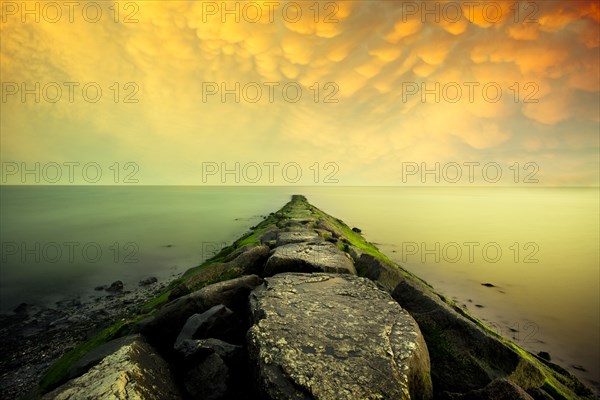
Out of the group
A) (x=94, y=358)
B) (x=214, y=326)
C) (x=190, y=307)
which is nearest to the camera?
(x=94, y=358)

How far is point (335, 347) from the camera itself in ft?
13.7

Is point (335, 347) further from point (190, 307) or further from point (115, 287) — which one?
point (115, 287)

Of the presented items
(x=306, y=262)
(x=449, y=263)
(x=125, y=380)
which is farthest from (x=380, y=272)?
(x=449, y=263)

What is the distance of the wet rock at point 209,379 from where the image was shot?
4156mm

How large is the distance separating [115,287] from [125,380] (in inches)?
654

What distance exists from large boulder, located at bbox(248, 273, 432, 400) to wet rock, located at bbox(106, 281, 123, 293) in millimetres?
15474

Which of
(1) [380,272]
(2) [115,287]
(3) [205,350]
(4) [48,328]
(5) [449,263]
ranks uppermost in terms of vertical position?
(1) [380,272]

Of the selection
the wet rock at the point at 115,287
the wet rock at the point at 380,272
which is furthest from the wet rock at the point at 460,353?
the wet rock at the point at 115,287

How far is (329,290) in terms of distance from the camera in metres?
6.06

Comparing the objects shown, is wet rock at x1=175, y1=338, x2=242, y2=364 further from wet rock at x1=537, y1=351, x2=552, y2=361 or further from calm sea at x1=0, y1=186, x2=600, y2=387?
calm sea at x1=0, y1=186, x2=600, y2=387

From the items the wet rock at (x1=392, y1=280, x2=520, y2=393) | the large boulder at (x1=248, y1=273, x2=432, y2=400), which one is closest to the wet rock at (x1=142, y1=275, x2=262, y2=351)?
the large boulder at (x1=248, y1=273, x2=432, y2=400)

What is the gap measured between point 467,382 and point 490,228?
139 ft

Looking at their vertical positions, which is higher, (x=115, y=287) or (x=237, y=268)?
(x=237, y=268)

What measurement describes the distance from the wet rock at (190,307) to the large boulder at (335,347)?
0.85m
